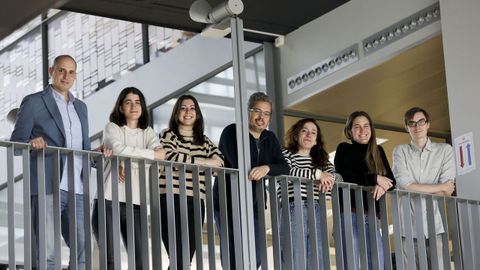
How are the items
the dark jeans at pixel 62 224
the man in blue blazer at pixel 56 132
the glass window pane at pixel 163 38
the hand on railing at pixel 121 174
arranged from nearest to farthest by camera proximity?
the dark jeans at pixel 62 224 < the man in blue blazer at pixel 56 132 < the hand on railing at pixel 121 174 < the glass window pane at pixel 163 38

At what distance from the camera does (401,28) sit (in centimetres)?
1132

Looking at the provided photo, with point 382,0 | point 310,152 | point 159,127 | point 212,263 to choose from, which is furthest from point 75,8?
point 212,263

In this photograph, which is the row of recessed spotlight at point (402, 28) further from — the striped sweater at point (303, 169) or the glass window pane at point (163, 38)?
the striped sweater at point (303, 169)

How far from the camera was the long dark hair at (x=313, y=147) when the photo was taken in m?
8.95

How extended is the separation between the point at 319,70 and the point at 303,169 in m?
3.82

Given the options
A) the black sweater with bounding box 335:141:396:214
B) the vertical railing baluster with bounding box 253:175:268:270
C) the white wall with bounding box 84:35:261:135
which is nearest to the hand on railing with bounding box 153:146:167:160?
the vertical railing baluster with bounding box 253:175:268:270

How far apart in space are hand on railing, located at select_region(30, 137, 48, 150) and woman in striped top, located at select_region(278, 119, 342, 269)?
207 cm

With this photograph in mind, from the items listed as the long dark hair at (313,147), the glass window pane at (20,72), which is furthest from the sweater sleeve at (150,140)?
the glass window pane at (20,72)

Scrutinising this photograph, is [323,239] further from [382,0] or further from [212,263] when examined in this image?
[382,0]

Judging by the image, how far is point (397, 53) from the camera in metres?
11.4

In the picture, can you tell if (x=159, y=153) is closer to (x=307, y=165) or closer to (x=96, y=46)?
(x=307, y=165)

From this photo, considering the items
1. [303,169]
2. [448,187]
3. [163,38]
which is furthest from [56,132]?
[163,38]

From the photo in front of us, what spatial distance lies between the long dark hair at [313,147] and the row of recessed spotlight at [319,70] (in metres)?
3.04

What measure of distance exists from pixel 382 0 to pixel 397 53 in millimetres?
606
